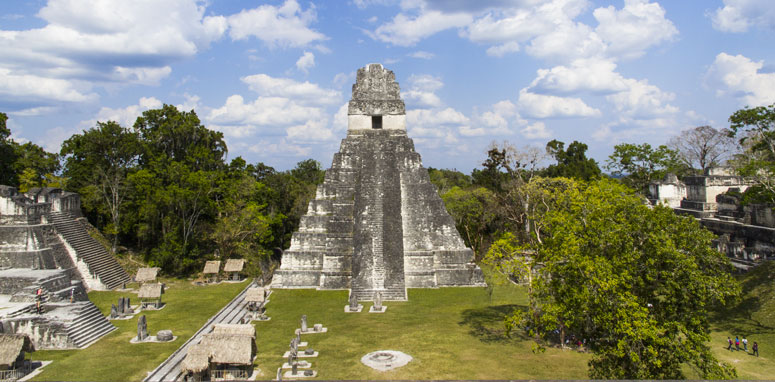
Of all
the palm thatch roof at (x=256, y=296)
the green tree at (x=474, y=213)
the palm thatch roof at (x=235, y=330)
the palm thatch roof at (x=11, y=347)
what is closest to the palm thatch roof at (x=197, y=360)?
the palm thatch roof at (x=235, y=330)

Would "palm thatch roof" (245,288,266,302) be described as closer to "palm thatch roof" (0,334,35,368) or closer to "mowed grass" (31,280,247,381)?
"mowed grass" (31,280,247,381)

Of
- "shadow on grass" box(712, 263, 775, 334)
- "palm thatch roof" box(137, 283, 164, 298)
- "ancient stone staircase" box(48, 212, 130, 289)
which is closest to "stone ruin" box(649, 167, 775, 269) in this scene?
"shadow on grass" box(712, 263, 775, 334)

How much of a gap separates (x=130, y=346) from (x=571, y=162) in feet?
147

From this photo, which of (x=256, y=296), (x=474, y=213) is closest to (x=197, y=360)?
(x=256, y=296)

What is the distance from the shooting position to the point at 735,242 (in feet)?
82.4

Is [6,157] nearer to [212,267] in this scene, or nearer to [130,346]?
[212,267]

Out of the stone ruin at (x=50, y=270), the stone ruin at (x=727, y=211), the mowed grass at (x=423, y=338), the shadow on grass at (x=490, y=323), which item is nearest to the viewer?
the mowed grass at (x=423, y=338)

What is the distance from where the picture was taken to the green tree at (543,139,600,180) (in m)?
48.7

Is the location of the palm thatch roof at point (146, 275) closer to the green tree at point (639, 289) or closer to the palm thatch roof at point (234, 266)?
the palm thatch roof at point (234, 266)

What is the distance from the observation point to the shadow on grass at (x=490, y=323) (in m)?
17.4

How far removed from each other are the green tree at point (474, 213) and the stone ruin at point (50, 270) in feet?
73.2

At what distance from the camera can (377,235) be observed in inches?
1030

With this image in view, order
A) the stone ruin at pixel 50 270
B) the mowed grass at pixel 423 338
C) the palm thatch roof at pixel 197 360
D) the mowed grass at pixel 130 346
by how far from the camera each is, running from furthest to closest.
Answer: the stone ruin at pixel 50 270, the mowed grass at pixel 130 346, the mowed grass at pixel 423 338, the palm thatch roof at pixel 197 360

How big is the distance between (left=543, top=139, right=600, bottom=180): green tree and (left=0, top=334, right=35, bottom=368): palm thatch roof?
43945 millimetres
